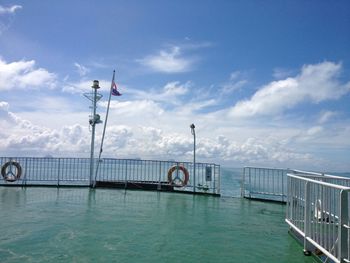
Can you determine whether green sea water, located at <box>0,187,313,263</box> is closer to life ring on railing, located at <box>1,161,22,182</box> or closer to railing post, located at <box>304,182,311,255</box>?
railing post, located at <box>304,182,311,255</box>

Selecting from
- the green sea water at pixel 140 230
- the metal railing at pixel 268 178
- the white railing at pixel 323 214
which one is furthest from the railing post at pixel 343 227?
the metal railing at pixel 268 178

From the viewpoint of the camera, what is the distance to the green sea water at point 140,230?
4309mm

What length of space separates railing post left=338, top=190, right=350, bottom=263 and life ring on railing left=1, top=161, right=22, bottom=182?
10.8 metres

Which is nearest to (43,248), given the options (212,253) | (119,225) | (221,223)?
(119,225)

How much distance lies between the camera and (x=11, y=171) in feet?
38.5

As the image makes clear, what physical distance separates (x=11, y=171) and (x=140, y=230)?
793 centimetres

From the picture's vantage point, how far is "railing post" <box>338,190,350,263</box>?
3.41 m

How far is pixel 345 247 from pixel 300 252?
48.4 inches

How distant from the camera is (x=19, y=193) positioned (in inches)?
385

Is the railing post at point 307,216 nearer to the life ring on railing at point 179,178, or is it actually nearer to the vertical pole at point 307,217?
the vertical pole at point 307,217

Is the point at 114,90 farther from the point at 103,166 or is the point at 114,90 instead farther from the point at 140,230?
the point at 140,230

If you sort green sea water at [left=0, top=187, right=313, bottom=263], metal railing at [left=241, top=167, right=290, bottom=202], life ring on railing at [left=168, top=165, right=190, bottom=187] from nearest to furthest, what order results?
1. green sea water at [left=0, top=187, right=313, bottom=263]
2. metal railing at [left=241, top=167, right=290, bottom=202]
3. life ring on railing at [left=168, top=165, right=190, bottom=187]

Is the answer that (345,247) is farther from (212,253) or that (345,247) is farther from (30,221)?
(30,221)

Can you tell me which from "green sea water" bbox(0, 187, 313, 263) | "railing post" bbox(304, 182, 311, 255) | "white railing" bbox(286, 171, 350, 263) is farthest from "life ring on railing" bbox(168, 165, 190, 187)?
"railing post" bbox(304, 182, 311, 255)
